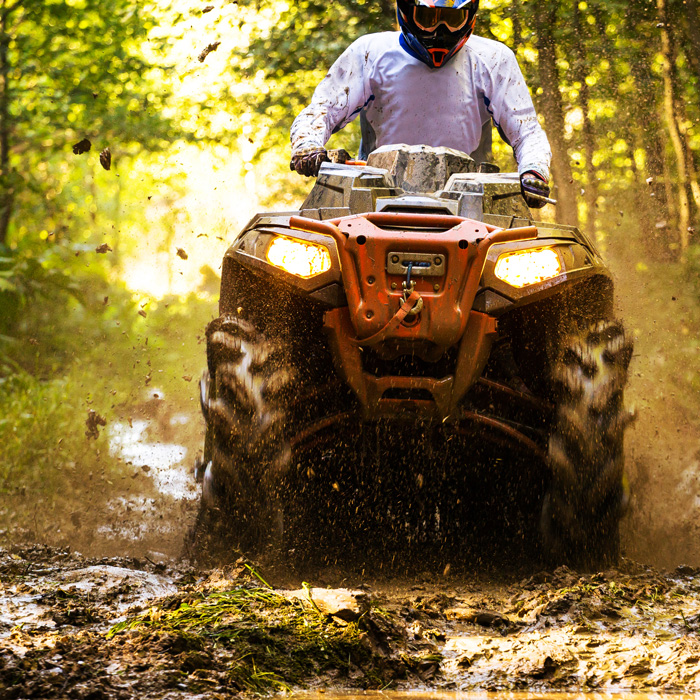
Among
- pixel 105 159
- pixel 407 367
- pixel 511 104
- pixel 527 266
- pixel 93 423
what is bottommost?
pixel 93 423

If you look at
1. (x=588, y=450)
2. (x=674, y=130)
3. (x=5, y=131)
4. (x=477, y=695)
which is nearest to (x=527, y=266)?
(x=588, y=450)

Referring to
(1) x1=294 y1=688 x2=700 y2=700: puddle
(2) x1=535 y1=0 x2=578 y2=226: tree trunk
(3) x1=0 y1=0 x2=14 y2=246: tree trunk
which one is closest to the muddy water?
(1) x1=294 y1=688 x2=700 y2=700: puddle

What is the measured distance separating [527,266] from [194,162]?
6711mm

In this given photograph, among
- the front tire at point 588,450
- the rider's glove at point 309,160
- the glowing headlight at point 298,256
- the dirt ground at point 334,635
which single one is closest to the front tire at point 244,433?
the dirt ground at point 334,635

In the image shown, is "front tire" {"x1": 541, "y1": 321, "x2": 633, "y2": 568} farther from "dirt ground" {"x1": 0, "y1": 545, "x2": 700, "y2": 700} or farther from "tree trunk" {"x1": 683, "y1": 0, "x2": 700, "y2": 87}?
"tree trunk" {"x1": 683, "y1": 0, "x2": 700, "y2": 87}

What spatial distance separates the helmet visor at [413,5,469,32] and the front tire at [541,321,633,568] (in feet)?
5.47

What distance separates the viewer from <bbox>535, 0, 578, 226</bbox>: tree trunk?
9234 mm

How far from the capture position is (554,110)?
9.46m

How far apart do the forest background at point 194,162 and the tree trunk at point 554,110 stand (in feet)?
0.07

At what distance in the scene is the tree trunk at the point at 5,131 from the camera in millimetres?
9547

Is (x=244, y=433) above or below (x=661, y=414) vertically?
above

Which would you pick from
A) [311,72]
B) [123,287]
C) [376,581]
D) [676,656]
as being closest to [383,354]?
[376,581]

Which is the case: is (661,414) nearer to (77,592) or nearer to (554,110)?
(554,110)

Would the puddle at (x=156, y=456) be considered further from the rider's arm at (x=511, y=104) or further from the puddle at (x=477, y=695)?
the puddle at (x=477, y=695)
